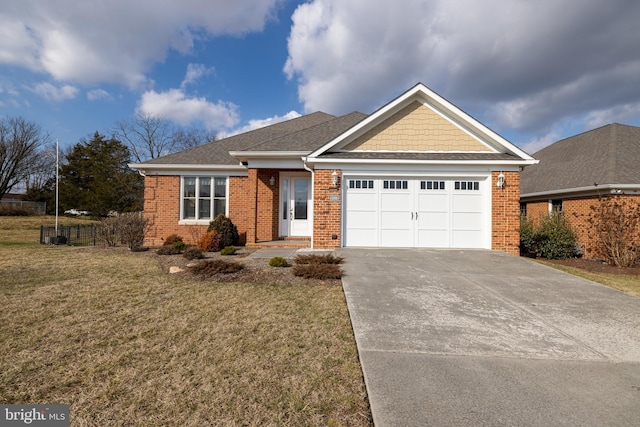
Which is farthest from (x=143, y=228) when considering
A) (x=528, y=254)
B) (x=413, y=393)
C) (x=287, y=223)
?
(x=528, y=254)

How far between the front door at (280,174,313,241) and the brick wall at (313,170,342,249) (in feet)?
7.80

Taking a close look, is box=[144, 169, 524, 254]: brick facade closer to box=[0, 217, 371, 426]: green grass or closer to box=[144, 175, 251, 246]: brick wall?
box=[144, 175, 251, 246]: brick wall

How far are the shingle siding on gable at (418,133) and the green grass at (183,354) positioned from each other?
6.65 m

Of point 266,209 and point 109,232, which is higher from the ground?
point 266,209

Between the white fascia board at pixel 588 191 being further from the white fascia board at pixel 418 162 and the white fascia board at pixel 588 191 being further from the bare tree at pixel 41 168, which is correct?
the bare tree at pixel 41 168

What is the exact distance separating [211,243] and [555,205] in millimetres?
15421

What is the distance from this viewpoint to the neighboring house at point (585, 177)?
37.9ft

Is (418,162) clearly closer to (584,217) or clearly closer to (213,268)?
(213,268)

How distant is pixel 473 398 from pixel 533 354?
1.29m

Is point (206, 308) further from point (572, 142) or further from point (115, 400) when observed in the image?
point (572, 142)

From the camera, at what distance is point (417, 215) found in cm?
1027

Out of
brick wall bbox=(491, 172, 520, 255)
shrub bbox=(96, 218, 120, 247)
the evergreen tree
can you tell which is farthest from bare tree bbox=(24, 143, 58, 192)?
brick wall bbox=(491, 172, 520, 255)

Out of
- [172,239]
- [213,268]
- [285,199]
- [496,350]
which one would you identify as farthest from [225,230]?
[496,350]

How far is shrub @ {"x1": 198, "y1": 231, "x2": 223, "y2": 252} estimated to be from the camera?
10539 millimetres
